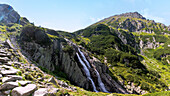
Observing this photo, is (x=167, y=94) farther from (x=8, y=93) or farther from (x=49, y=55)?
(x=49, y=55)

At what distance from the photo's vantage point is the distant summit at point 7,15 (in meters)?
79.1

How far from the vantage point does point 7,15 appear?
8269cm

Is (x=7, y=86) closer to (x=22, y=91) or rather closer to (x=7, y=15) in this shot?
(x=22, y=91)

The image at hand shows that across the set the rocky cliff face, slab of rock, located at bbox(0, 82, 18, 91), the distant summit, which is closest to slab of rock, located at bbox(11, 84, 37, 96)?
slab of rock, located at bbox(0, 82, 18, 91)

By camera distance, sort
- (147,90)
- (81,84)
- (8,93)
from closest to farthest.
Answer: (8,93) → (81,84) → (147,90)

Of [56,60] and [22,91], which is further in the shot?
[56,60]

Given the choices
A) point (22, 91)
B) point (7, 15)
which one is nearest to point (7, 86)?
point (22, 91)

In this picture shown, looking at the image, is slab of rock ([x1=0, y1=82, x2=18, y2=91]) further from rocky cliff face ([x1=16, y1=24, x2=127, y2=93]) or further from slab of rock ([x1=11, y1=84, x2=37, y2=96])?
rocky cliff face ([x1=16, y1=24, x2=127, y2=93])

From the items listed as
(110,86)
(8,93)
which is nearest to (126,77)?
(110,86)

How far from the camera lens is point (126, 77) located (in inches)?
2963

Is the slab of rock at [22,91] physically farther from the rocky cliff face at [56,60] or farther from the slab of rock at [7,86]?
the rocky cliff face at [56,60]

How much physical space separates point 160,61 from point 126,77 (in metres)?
172

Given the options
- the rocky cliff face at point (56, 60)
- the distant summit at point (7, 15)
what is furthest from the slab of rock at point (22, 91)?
the distant summit at point (7, 15)

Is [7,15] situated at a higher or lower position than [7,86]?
higher
